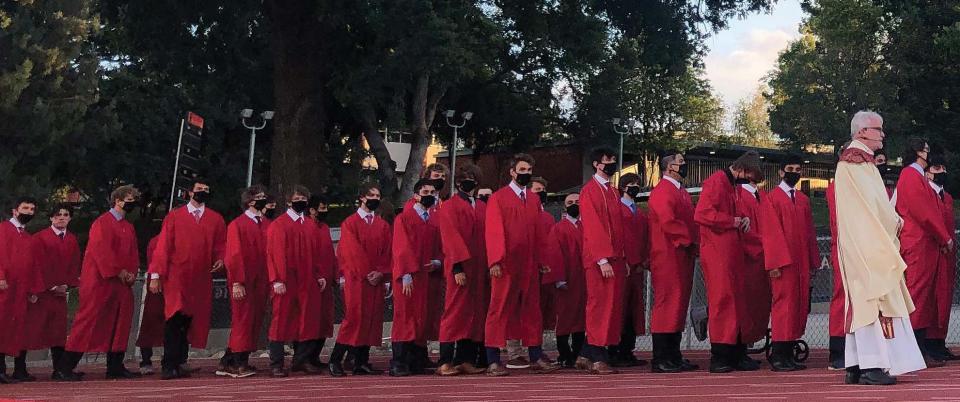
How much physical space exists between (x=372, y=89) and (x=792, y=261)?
52.0ft

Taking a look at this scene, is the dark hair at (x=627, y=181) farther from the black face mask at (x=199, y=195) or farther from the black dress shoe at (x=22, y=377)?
the black dress shoe at (x=22, y=377)

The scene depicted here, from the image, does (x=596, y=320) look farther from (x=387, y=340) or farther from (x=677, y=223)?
(x=387, y=340)

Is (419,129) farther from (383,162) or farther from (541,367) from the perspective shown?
(541,367)

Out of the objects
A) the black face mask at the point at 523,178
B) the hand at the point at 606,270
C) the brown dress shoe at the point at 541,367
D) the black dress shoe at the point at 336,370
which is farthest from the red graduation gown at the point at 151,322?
the hand at the point at 606,270

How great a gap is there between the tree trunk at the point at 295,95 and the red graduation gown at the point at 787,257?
13780 millimetres

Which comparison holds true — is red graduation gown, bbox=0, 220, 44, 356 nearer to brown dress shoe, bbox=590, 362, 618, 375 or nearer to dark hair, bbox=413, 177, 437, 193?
dark hair, bbox=413, 177, 437, 193

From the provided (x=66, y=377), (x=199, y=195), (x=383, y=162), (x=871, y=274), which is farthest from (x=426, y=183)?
(x=383, y=162)

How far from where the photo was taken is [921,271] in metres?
11.9

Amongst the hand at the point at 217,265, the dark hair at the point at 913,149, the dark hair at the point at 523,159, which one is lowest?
the hand at the point at 217,265

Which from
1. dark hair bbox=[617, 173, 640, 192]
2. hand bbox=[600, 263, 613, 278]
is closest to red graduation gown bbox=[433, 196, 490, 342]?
hand bbox=[600, 263, 613, 278]

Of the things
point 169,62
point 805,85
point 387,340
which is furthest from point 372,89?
point 805,85

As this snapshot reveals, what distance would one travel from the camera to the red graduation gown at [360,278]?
13289mm

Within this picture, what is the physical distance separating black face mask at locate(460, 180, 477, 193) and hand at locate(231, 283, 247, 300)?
2.44 m

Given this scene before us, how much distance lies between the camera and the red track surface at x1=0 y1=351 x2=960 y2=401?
8.77 meters
